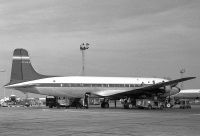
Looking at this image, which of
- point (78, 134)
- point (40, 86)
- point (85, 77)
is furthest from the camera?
point (85, 77)

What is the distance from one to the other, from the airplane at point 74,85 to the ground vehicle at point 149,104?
778 mm

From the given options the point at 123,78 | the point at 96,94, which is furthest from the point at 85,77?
the point at 123,78

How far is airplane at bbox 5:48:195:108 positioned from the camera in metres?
50.4

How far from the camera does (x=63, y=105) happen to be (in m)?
55.9

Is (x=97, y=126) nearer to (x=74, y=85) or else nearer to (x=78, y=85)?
(x=74, y=85)

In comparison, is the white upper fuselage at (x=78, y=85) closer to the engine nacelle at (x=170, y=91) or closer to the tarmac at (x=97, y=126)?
the engine nacelle at (x=170, y=91)

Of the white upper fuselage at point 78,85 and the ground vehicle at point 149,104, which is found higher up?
the white upper fuselage at point 78,85

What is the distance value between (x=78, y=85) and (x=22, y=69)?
851 cm

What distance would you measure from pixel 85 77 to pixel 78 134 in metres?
38.0

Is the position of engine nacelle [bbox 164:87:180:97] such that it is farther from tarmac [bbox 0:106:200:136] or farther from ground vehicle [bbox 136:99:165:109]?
tarmac [bbox 0:106:200:136]

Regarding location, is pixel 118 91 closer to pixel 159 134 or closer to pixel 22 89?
pixel 22 89

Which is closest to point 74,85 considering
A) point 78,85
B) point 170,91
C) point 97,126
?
point 78,85

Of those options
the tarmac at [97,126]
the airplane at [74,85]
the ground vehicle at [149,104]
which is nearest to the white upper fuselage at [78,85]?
the airplane at [74,85]

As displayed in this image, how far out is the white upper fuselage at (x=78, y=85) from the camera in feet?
165
